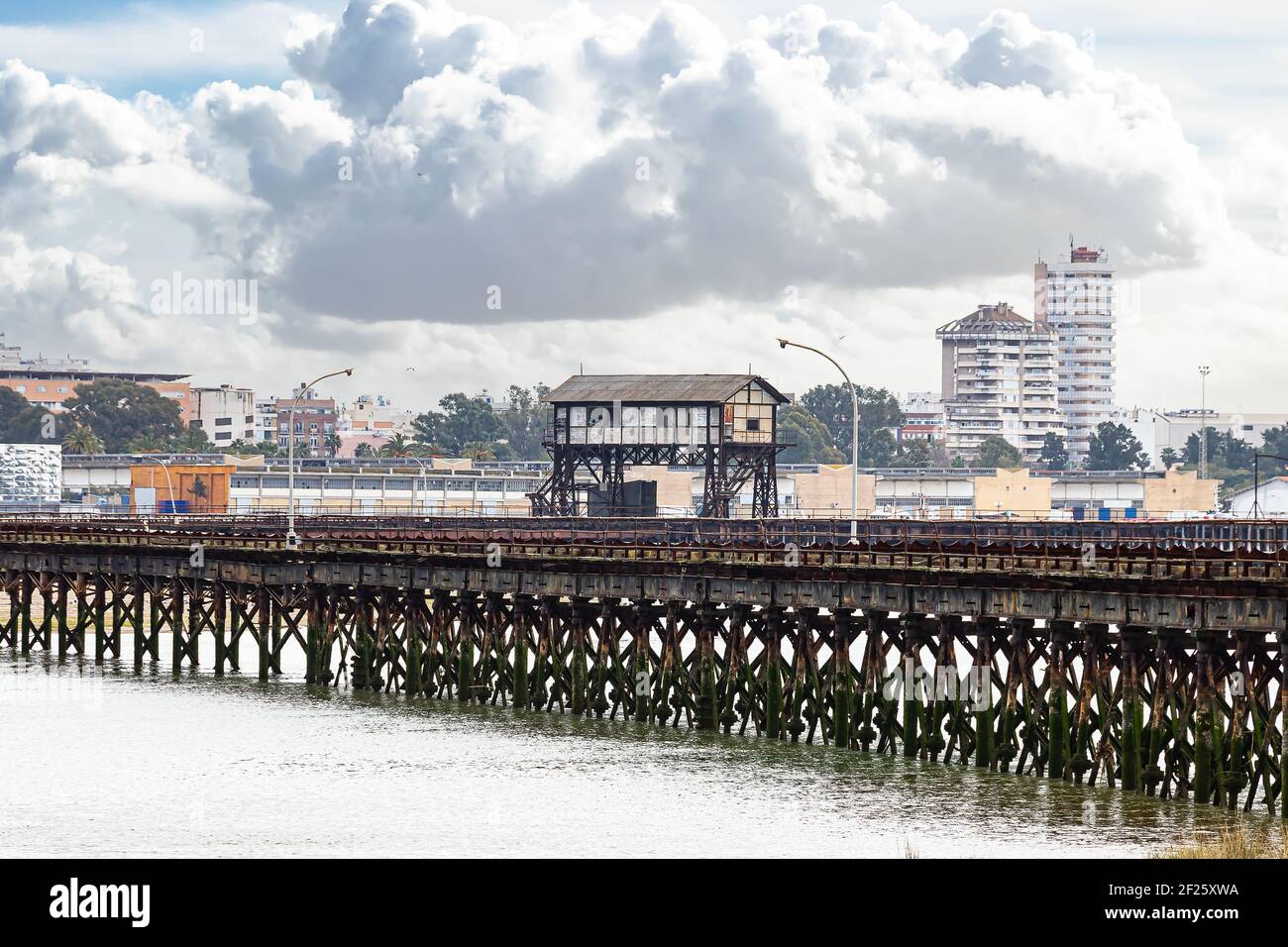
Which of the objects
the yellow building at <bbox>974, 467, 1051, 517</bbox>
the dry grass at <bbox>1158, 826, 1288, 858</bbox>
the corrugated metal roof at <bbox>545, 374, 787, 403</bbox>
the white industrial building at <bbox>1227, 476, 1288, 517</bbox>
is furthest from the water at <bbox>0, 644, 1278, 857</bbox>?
the yellow building at <bbox>974, 467, 1051, 517</bbox>

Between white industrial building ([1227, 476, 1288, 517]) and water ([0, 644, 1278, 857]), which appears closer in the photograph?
water ([0, 644, 1278, 857])

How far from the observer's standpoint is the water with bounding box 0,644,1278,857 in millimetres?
41750

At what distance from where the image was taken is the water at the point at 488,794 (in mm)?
41750

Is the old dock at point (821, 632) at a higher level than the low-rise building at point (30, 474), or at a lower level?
lower

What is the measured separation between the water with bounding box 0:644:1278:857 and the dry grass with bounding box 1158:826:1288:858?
0.91 metres

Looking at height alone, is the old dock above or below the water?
above

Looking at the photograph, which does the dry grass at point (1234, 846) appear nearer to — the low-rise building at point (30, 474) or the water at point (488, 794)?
the water at point (488, 794)

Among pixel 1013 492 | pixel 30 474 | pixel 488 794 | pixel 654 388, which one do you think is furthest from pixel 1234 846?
pixel 1013 492

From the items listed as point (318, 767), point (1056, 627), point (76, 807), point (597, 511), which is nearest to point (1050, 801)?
point (1056, 627)

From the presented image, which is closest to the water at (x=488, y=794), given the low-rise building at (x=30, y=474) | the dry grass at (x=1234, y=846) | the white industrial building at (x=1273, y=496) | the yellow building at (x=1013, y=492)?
the dry grass at (x=1234, y=846)

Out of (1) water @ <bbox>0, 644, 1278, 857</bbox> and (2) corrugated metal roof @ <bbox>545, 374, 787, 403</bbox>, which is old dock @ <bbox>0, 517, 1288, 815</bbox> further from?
(2) corrugated metal roof @ <bbox>545, 374, 787, 403</bbox>

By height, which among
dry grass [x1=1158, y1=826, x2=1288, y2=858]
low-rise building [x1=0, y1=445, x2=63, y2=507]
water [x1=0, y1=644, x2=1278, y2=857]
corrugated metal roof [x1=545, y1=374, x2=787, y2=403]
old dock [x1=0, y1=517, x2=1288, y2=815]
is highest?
corrugated metal roof [x1=545, y1=374, x2=787, y2=403]

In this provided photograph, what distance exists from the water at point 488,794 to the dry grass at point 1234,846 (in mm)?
912

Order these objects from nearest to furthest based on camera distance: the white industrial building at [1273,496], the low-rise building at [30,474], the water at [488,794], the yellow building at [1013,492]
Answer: the water at [488,794] < the white industrial building at [1273,496] < the low-rise building at [30,474] < the yellow building at [1013,492]
